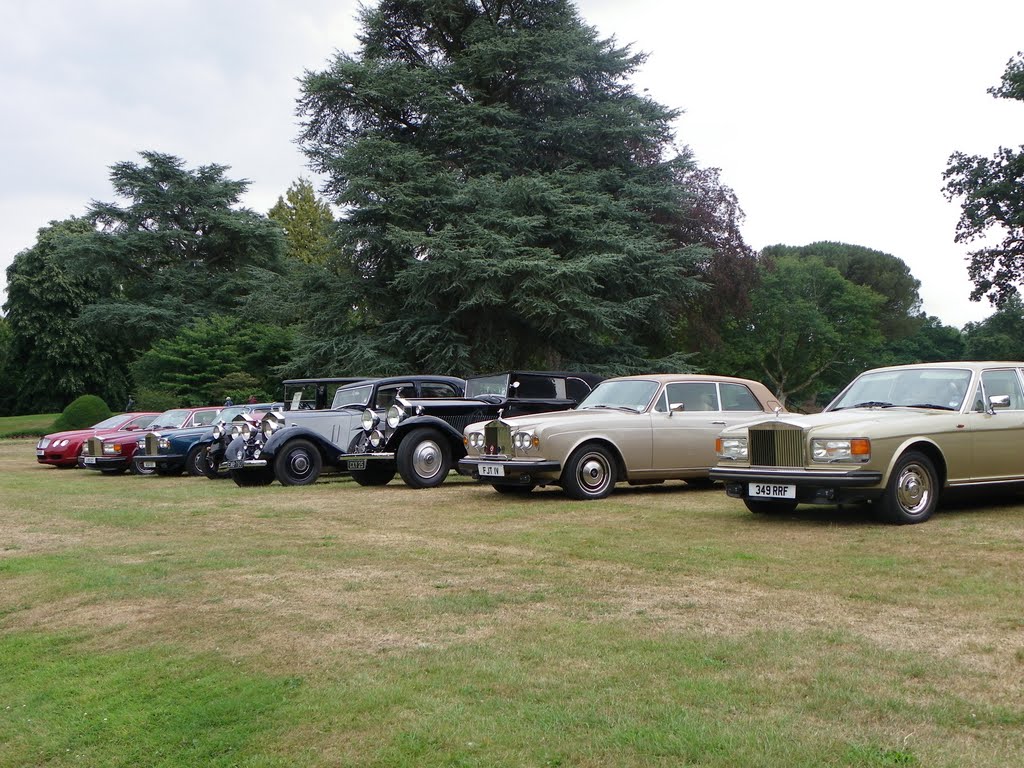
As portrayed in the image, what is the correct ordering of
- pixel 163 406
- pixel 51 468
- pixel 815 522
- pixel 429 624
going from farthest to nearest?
pixel 163 406 < pixel 51 468 < pixel 815 522 < pixel 429 624

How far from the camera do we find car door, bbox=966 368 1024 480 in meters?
10.1

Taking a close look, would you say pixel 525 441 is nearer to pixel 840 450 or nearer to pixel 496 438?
pixel 496 438

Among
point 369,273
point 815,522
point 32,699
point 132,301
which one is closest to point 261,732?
point 32,699

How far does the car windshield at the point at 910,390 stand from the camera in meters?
10.4

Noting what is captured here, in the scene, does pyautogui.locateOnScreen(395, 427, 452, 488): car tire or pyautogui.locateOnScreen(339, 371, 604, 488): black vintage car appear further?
pyautogui.locateOnScreen(339, 371, 604, 488): black vintage car

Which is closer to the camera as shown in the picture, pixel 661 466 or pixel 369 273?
pixel 661 466

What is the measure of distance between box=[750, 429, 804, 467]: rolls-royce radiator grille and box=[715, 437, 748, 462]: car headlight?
214 mm

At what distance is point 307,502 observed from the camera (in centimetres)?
1336

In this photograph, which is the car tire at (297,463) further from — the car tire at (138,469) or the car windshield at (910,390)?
the car windshield at (910,390)

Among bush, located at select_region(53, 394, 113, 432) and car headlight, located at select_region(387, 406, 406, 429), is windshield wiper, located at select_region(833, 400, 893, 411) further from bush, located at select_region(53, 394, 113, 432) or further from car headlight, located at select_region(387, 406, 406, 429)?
bush, located at select_region(53, 394, 113, 432)

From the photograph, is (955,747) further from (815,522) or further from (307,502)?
(307,502)

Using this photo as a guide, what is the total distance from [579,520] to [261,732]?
6.62 meters

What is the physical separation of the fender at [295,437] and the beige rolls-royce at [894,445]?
7.97m

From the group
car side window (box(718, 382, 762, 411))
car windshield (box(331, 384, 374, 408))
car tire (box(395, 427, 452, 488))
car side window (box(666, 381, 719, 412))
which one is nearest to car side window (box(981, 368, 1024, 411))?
car side window (box(718, 382, 762, 411))
